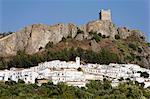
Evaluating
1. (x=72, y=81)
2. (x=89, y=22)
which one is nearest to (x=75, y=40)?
(x=89, y=22)

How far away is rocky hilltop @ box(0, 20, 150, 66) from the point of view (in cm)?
7588

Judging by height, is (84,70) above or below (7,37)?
below

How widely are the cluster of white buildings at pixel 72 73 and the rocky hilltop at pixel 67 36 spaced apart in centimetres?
1009

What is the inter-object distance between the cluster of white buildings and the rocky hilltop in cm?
1009

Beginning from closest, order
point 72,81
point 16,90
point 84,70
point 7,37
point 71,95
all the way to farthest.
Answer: point 71,95 < point 16,90 < point 72,81 < point 84,70 < point 7,37

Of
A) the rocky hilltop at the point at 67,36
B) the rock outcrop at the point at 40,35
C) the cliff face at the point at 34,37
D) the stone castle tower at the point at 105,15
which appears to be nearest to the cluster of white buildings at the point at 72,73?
the rocky hilltop at the point at 67,36

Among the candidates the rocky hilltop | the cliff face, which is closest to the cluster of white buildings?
the rocky hilltop

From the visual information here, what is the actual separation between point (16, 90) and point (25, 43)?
3166 cm

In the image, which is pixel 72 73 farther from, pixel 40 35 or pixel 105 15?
pixel 105 15

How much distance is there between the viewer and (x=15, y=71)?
62.9 m

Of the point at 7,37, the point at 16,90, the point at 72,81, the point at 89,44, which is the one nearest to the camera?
the point at 16,90

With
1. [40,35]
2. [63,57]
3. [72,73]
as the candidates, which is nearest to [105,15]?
[40,35]

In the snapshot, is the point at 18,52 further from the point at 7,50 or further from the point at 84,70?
the point at 84,70

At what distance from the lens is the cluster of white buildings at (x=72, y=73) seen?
5737 cm
